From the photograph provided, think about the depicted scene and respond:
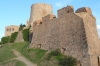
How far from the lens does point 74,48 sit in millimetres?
16203

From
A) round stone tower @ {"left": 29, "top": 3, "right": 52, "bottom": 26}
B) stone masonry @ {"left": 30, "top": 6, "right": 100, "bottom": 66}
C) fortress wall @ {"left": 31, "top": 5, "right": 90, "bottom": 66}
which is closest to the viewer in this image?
stone masonry @ {"left": 30, "top": 6, "right": 100, "bottom": 66}

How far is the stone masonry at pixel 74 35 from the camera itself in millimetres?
15266

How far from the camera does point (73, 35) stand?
1670cm

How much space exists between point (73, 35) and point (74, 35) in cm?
14

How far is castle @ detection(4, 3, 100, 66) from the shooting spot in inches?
602

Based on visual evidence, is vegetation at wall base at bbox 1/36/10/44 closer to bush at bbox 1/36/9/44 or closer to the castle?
bush at bbox 1/36/9/44

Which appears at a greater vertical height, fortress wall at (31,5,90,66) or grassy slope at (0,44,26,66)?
fortress wall at (31,5,90,66)

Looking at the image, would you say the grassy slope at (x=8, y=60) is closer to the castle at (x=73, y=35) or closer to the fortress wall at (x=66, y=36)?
the fortress wall at (x=66, y=36)

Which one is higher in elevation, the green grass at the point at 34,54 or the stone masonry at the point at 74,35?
the stone masonry at the point at 74,35

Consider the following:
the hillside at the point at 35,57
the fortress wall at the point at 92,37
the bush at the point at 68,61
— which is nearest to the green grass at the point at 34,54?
the hillside at the point at 35,57

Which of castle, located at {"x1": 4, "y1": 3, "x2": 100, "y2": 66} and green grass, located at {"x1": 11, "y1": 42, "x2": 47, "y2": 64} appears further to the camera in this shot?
green grass, located at {"x1": 11, "y1": 42, "x2": 47, "y2": 64}

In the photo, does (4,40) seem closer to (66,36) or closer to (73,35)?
(66,36)

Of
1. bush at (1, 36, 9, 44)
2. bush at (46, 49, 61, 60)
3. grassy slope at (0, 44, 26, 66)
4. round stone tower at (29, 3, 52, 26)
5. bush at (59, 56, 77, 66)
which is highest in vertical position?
round stone tower at (29, 3, 52, 26)

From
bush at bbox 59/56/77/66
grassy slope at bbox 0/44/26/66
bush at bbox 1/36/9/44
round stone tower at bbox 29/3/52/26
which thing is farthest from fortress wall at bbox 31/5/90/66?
bush at bbox 1/36/9/44
